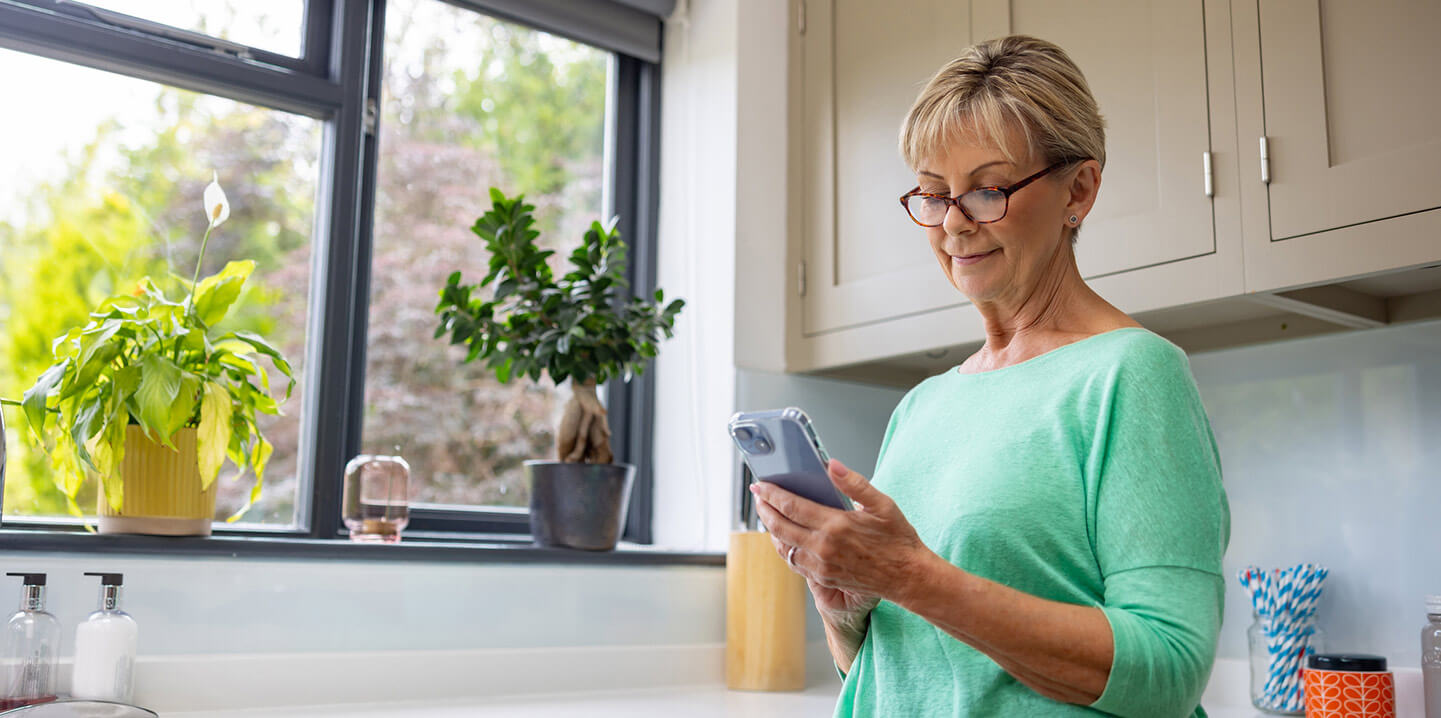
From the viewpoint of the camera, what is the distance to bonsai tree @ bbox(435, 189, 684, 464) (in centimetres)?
180

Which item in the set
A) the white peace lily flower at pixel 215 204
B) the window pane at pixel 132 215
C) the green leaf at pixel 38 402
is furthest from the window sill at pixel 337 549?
the white peace lily flower at pixel 215 204

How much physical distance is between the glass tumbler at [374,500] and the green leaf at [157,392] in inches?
13.9

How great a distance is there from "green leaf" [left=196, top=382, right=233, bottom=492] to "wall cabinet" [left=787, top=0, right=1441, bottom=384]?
0.97 meters

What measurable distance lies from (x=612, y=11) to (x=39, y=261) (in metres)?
1.13

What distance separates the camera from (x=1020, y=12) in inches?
67.6

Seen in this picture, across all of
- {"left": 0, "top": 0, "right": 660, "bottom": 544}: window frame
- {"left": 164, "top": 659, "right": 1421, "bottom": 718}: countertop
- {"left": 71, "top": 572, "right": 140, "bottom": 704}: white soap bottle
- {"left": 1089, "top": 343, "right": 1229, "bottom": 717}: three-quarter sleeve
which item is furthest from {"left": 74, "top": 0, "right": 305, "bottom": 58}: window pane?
{"left": 1089, "top": 343, "right": 1229, "bottom": 717}: three-quarter sleeve

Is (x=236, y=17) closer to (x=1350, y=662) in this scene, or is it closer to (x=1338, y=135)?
(x=1338, y=135)

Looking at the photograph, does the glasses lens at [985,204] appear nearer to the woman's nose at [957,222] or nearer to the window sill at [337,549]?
the woman's nose at [957,222]

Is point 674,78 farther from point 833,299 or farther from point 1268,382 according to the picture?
point 1268,382

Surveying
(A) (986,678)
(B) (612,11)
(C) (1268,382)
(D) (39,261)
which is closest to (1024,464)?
(A) (986,678)

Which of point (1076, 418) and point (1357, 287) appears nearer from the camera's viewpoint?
point (1076, 418)

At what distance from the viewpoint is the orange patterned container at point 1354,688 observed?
138 centimetres

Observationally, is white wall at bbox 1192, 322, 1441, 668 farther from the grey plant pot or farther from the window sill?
the grey plant pot

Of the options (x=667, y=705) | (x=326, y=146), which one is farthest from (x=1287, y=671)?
(x=326, y=146)
